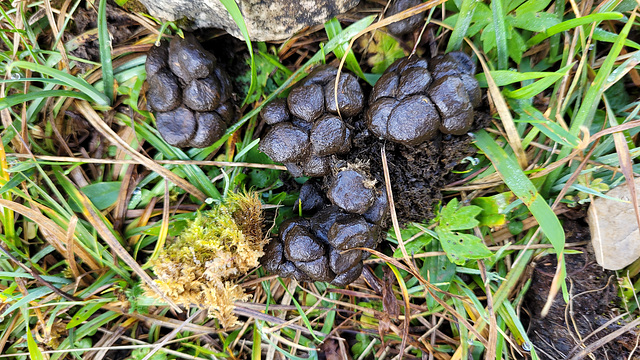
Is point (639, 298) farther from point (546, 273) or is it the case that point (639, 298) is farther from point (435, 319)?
point (435, 319)

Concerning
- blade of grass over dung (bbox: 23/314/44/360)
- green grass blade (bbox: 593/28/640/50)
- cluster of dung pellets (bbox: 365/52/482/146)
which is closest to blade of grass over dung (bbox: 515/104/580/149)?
cluster of dung pellets (bbox: 365/52/482/146)

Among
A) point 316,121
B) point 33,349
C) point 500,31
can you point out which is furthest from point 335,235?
point 33,349

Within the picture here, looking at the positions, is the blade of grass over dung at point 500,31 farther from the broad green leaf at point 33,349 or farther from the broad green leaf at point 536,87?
the broad green leaf at point 33,349

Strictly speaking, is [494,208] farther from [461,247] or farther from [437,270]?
[437,270]

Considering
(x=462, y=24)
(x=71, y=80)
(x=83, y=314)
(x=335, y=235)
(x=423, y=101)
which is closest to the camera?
(x=423, y=101)

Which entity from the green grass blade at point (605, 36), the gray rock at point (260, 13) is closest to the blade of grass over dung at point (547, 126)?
the green grass blade at point (605, 36)

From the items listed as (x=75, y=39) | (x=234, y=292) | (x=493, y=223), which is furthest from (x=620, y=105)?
(x=75, y=39)

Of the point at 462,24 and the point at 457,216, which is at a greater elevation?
the point at 462,24
